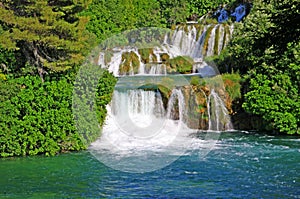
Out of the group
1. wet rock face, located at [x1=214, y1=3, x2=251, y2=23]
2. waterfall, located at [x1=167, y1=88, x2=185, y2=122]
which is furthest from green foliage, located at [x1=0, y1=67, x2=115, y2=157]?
wet rock face, located at [x1=214, y1=3, x2=251, y2=23]

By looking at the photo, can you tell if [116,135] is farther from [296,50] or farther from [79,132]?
[296,50]

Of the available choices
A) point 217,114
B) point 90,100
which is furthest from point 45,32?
point 217,114

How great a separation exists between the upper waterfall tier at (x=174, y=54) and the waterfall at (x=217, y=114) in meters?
5.01

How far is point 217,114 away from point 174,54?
7565mm

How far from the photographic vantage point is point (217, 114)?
15.6 m

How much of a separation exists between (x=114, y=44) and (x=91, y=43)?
9719 millimetres

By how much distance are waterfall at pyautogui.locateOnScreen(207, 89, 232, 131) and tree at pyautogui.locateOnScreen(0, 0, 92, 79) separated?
14.4 feet

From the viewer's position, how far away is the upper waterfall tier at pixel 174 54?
69.7 feet

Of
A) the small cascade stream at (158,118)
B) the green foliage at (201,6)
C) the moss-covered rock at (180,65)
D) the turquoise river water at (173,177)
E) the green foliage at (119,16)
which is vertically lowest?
the turquoise river water at (173,177)

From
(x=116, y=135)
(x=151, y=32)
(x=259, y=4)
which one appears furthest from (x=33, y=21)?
(x=151, y=32)

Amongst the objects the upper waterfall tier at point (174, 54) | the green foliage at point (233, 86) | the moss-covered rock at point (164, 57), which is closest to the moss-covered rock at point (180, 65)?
the upper waterfall tier at point (174, 54)

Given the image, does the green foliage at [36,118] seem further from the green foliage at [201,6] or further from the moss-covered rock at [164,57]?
the green foliage at [201,6]

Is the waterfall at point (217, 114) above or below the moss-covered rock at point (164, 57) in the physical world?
below

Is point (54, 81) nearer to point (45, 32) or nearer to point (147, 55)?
point (45, 32)
